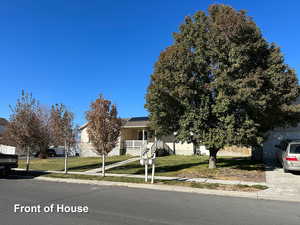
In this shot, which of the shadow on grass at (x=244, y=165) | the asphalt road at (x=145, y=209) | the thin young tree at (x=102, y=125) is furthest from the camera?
the shadow on grass at (x=244, y=165)

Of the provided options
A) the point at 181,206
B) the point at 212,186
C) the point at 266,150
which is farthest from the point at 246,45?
the point at 266,150

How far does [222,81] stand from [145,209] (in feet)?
26.4

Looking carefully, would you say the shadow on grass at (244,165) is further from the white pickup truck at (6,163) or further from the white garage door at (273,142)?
the white pickup truck at (6,163)

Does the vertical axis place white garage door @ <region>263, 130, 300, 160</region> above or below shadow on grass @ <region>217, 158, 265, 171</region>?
above

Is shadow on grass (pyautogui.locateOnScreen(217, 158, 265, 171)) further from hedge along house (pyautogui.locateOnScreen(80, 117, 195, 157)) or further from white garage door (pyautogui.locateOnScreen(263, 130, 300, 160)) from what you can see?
hedge along house (pyautogui.locateOnScreen(80, 117, 195, 157))

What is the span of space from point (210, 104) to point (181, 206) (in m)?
7.49

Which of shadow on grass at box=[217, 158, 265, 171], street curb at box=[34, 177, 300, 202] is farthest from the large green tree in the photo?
street curb at box=[34, 177, 300, 202]

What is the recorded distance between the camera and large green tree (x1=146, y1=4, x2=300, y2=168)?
39.6ft

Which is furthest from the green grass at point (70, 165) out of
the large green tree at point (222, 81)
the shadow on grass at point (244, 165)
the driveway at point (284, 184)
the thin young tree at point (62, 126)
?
the driveway at point (284, 184)

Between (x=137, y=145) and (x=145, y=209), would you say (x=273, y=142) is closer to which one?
(x=137, y=145)

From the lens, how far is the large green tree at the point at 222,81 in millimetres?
12078

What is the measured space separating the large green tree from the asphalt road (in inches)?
204

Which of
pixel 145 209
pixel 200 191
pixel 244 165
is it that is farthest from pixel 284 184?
pixel 145 209

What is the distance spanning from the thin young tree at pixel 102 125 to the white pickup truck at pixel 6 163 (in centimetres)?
507
